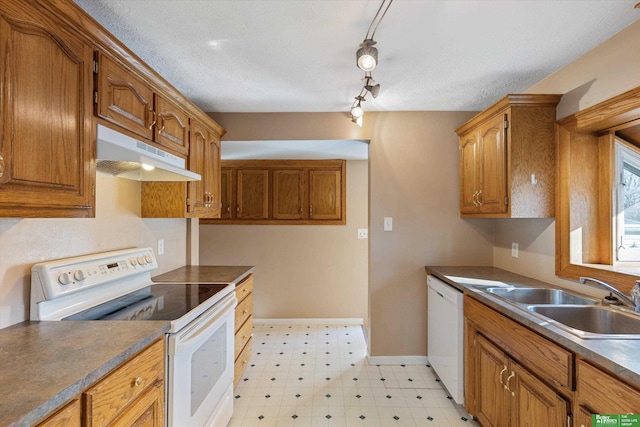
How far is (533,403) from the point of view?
1298mm

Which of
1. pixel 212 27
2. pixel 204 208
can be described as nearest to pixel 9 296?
pixel 204 208

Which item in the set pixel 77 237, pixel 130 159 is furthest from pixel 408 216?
pixel 77 237

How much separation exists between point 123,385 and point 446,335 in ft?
6.57

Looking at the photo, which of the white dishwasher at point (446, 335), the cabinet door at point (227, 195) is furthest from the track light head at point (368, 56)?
the cabinet door at point (227, 195)

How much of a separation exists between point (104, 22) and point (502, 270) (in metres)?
3.10

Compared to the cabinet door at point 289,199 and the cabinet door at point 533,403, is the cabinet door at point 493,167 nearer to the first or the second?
the cabinet door at point 533,403

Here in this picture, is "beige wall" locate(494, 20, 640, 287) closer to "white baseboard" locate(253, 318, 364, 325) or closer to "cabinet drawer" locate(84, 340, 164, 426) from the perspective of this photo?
"white baseboard" locate(253, 318, 364, 325)

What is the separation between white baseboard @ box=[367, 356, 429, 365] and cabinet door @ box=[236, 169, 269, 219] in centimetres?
207

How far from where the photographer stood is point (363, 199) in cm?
380

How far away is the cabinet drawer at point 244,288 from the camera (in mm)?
2210

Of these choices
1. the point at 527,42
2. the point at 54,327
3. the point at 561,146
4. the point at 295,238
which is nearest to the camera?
the point at 54,327

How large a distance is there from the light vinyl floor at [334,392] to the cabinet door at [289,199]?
1.53 metres

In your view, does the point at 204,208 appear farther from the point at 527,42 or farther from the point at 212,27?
the point at 527,42

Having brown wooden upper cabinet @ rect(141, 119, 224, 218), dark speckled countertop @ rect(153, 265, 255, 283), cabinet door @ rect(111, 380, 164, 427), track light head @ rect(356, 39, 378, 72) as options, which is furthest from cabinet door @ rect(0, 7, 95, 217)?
track light head @ rect(356, 39, 378, 72)
